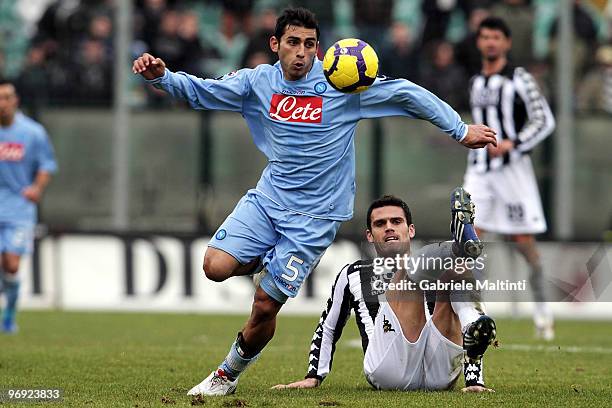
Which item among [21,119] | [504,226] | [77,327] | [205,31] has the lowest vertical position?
[77,327]

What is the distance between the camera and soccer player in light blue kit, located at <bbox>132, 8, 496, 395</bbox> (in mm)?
8297

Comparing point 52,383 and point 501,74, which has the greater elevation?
point 501,74

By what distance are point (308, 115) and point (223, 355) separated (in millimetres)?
3577

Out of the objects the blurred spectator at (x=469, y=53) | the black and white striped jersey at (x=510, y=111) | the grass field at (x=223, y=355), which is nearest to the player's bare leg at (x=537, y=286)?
the grass field at (x=223, y=355)

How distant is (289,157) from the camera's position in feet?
27.8

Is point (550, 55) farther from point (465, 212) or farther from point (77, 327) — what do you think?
point (465, 212)

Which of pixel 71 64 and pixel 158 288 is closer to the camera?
pixel 158 288

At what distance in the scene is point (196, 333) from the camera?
14.1 m

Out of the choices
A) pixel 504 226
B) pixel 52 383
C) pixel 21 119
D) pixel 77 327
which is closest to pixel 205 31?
pixel 21 119

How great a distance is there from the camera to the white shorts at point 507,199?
13.4m

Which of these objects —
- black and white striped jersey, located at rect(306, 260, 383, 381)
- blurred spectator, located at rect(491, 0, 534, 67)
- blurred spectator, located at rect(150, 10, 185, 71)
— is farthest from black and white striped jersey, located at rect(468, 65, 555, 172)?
blurred spectator, located at rect(150, 10, 185, 71)

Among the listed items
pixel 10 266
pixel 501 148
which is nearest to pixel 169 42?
pixel 10 266

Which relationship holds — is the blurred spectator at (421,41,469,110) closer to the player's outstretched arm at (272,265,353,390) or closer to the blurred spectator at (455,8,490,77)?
the blurred spectator at (455,8,490,77)

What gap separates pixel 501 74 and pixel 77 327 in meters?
5.45
